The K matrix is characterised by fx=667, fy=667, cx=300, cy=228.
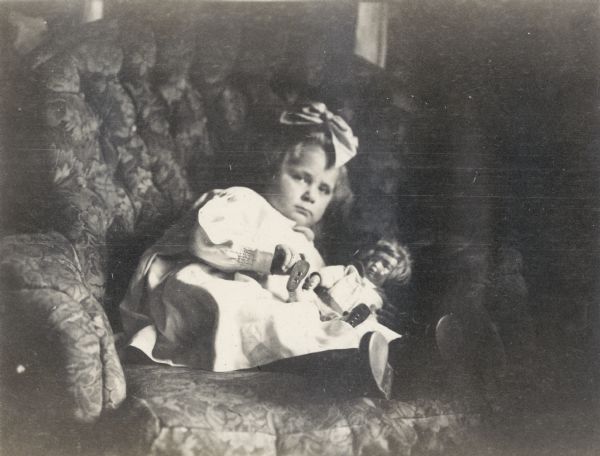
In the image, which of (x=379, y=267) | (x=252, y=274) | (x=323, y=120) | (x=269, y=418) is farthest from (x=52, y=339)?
(x=323, y=120)

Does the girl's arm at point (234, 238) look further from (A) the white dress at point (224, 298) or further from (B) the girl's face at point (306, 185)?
(B) the girl's face at point (306, 185)

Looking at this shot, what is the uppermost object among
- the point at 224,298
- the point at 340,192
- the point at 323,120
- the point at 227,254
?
the point at 323,120

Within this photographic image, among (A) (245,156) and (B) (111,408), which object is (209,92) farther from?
(B) (111,408)

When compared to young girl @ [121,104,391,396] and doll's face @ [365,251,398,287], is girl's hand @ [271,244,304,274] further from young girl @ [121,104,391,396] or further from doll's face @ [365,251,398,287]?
doll's face @ [365,251,398,287]

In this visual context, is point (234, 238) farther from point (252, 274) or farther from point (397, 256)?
point (397, 256)

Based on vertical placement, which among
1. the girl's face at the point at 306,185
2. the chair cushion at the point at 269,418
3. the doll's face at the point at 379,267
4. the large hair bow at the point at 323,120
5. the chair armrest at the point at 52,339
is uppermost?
the large hair bow at the point at 323,120

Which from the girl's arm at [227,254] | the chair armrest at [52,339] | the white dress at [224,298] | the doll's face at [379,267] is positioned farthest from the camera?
the doll's face at [379,267]

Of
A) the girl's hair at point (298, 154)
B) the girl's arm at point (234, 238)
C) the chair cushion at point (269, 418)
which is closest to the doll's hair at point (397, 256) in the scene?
the girl's hair at point (298, 154)
